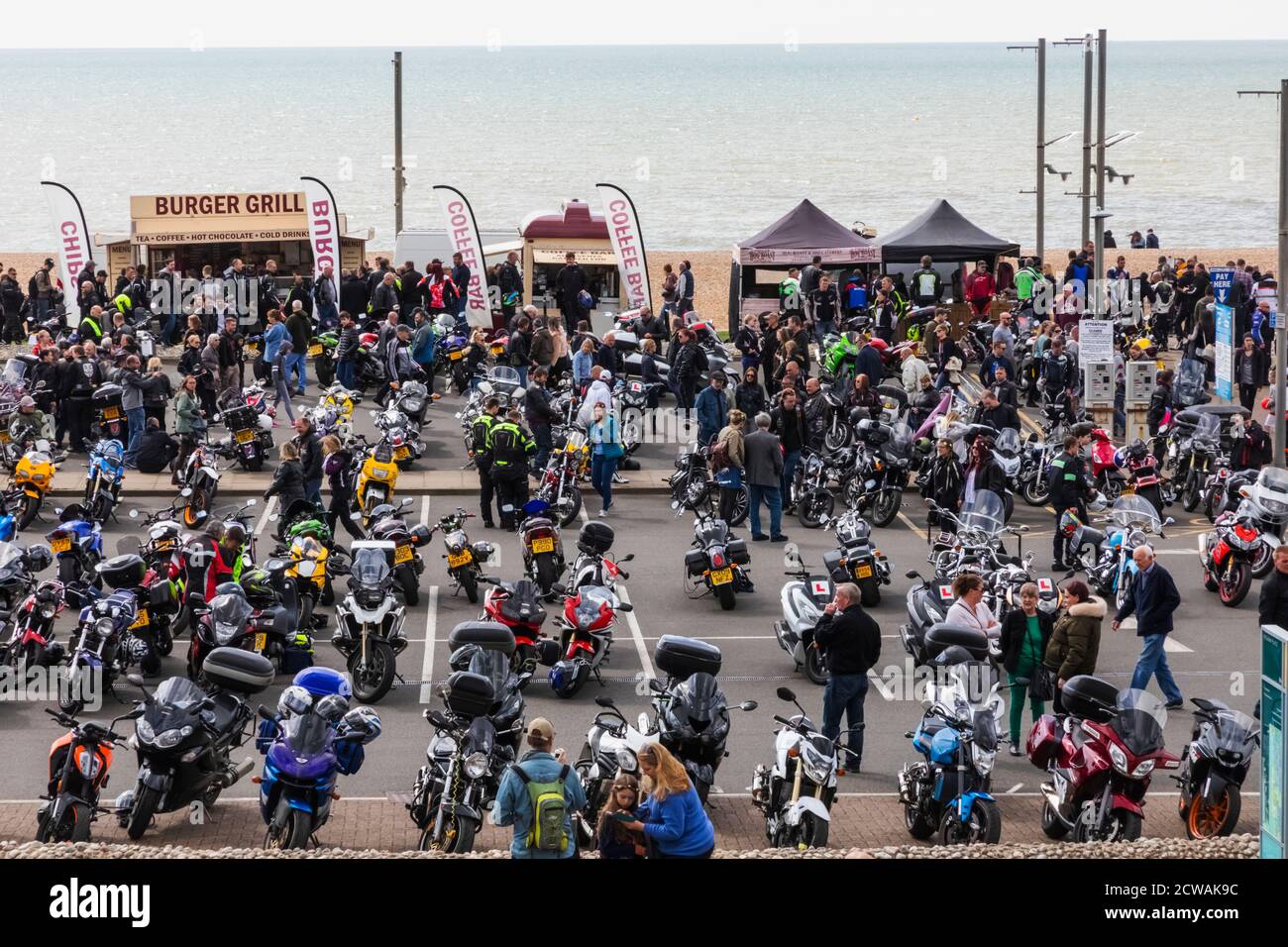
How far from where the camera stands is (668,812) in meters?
10.2

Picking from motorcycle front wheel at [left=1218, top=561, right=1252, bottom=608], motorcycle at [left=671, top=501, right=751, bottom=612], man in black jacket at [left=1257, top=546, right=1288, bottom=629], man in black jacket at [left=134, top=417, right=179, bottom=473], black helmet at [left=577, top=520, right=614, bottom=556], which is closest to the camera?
man in black jacket at [left=1257, top=546, right=1288, bottom=629]

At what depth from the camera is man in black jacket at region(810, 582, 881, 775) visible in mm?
13609

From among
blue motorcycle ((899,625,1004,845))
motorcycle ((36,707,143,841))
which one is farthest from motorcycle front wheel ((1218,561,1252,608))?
motorcycle ((36,707,143,841))

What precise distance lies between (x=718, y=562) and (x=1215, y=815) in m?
6.57

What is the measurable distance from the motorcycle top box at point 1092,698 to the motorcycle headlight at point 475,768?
11.7 feet

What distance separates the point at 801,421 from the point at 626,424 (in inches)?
119

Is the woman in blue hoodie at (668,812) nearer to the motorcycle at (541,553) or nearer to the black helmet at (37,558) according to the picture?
the motorcycle at (541,553)

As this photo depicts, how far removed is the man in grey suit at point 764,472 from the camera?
2050cm

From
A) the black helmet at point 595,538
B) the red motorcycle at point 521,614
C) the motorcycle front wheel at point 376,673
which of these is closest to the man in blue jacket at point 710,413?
the black helmet at point 595,538

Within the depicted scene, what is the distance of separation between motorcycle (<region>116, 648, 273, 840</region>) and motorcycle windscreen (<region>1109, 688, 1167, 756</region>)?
5.42m

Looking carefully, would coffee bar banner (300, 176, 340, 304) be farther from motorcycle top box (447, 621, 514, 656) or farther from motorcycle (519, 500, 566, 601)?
motorcycle top box (447, 621, 514, 656)
